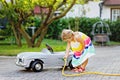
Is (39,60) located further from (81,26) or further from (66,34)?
(81,26)

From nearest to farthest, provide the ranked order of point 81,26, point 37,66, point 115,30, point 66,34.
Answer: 1. point 66,34
2. point 37,66
3. point 115,30
4. point 81,26

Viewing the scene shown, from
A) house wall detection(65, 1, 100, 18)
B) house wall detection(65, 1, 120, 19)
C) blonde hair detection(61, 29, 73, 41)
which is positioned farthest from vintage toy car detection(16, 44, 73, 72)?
house wall detection(65, 1, 100, 18)

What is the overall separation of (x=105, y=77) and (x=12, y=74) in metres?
2.94

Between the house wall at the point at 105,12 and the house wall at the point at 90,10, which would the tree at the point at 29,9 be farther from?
the house wall at the point at 105,12

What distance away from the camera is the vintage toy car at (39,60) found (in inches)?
540

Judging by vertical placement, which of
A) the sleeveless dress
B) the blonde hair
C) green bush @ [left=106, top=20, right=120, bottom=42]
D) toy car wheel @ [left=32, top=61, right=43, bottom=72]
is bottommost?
green bush @ [left=106, top=20, right=120, bottom=42]

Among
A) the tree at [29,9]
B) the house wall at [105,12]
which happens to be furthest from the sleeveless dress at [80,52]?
A: the house wall at [105,12]

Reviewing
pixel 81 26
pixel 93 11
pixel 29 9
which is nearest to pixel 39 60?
pixel 29 9

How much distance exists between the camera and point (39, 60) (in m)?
13.9

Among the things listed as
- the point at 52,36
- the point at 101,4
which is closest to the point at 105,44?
the point at 52,36

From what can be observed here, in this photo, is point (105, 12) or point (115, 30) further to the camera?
point (105, 12)

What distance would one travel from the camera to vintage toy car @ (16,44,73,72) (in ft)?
45.0

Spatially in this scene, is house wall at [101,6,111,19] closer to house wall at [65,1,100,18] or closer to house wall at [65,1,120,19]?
house wall at [65,1,120,19]

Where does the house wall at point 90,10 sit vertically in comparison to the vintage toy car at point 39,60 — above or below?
above
